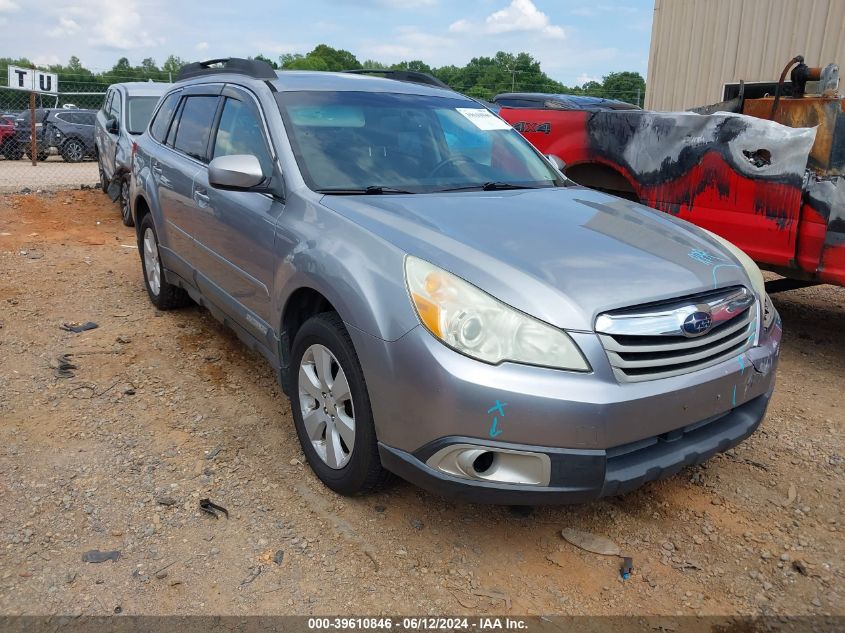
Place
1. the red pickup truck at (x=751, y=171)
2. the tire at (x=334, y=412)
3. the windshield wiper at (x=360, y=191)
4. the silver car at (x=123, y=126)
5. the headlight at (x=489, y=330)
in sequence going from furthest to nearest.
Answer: the silver car at (x=123, y=126) → the red pickup truck at (x=751, y=171) → the windshield wiper at (x=360, y=191) → the tire at (x=334, y=412) → the headlight at (x=489, y=330)

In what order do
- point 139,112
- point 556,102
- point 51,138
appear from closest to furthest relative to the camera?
point 556,102
point 139,112
point 51,138

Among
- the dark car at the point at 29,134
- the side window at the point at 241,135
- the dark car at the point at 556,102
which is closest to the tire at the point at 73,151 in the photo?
the dark car at the point at 29,134

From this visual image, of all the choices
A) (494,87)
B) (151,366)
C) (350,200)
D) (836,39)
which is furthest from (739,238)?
(494,87)

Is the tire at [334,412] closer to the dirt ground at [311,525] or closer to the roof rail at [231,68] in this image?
the dirt ground at [311,525]

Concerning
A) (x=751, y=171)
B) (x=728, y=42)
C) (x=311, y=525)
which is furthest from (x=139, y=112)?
(x=728, y=42)

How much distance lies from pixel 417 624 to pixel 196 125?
346cm

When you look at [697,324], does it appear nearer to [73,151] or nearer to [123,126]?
[123,126]

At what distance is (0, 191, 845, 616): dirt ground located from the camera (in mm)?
2484

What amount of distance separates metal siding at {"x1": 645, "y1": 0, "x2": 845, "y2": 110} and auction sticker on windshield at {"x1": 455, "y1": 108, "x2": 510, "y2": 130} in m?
8.63

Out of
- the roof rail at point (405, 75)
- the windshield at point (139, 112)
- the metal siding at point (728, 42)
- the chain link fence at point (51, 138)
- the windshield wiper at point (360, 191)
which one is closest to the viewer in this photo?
the windshield wiper at point (360, 191)

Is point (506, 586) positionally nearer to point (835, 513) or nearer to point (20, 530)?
point (835, 513)

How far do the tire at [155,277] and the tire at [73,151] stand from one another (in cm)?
1544

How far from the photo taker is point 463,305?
2402 millimetres

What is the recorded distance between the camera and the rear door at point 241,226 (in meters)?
3.38
